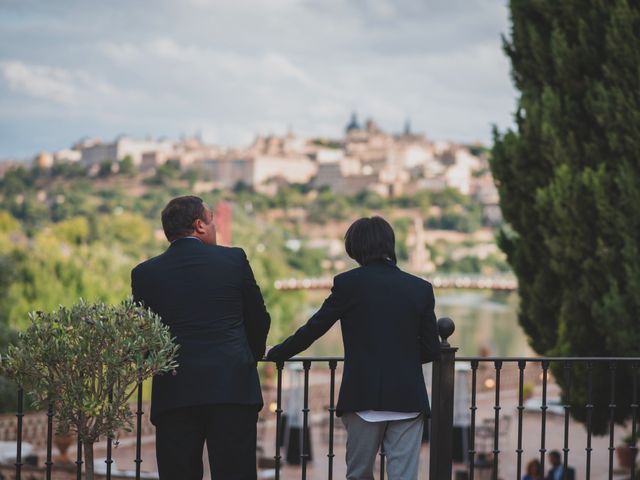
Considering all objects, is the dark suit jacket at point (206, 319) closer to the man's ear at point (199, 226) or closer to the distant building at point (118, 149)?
the man's ear at point (199, 226)

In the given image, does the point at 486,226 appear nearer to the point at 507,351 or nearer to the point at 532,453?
the point at 507,351

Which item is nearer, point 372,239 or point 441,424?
point 372,239

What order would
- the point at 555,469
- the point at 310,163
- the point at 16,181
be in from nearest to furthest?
the point at 555,469 < the point at 16,181 < the point at 310,163

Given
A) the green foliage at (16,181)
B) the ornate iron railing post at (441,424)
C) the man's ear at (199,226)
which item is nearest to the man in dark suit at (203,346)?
the man's ear at (199,226)

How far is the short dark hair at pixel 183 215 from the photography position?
3.44 m

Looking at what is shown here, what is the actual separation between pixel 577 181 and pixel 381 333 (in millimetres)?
4523

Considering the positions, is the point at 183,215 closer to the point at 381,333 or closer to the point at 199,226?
the point at 199,226

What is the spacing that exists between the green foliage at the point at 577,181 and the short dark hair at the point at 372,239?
410cm

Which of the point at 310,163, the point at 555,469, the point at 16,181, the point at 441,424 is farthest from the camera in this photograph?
the point at 310,163

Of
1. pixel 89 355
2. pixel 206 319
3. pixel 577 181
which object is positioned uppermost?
pixel 577 181

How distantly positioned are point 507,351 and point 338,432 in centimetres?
3393

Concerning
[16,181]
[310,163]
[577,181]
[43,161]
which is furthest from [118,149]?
[577,181]

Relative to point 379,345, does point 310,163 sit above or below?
above

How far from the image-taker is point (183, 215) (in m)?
3.44
